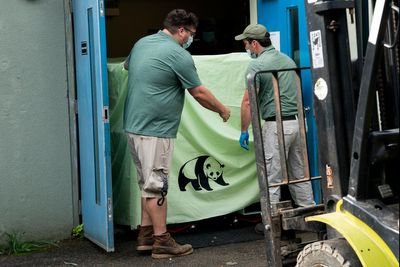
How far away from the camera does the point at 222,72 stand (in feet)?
23.2

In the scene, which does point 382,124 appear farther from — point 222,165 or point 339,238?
point 222,165

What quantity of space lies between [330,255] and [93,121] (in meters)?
3.20

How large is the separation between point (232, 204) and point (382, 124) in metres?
3.20

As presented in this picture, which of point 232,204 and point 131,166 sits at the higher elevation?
point 131,166

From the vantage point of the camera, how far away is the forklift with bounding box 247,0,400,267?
377 centimetres

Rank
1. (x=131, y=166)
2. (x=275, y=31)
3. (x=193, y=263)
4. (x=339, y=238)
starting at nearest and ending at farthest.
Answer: (x=339, y=238) < (x=193, y=263) < (x=131, y=166) < (x=275, y=31)

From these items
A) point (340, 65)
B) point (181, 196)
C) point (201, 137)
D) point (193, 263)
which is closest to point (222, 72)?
point (201, 137)

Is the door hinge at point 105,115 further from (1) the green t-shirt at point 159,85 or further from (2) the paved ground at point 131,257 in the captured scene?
(2) the paved ground at point 131,257

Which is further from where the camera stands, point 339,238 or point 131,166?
point 131,166

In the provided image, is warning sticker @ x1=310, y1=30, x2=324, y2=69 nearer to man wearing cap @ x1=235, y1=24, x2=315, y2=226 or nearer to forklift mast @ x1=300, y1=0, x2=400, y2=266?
forklift mast @ x1=300, y1=0, x2=400, y2=266

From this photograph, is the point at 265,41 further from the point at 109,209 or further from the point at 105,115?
the point at 109,209

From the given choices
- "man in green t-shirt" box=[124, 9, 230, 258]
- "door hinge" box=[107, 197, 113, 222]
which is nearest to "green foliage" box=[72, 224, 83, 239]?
"door hinge" box=[107, 197, 113, 222]

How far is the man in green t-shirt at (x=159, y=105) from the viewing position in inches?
246

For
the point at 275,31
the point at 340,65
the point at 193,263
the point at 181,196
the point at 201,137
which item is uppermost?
the point at 275,31
